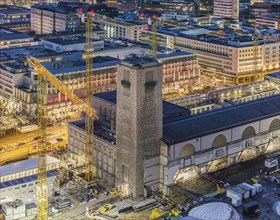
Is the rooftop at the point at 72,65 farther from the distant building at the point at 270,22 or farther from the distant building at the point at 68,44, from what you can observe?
the distant building at the point at 270,22

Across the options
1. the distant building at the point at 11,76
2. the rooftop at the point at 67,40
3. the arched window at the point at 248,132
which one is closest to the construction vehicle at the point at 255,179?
the arched window at the point at 248,132

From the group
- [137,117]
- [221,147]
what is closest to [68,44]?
[221,147]

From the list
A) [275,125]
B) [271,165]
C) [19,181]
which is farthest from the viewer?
[275,125]

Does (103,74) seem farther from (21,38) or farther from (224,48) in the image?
(21,38)

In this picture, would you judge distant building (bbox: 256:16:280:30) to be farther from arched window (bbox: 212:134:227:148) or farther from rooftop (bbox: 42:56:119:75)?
arched window (bbox: 212:134:227:148)

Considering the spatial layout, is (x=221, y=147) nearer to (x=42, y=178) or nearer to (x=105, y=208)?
(x=105, y=208)

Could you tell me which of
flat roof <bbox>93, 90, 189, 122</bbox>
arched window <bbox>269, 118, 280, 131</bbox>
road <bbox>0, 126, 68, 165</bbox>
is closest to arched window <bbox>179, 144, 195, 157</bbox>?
flat roof <bbox>93, 90, 189, 122</bbox>
